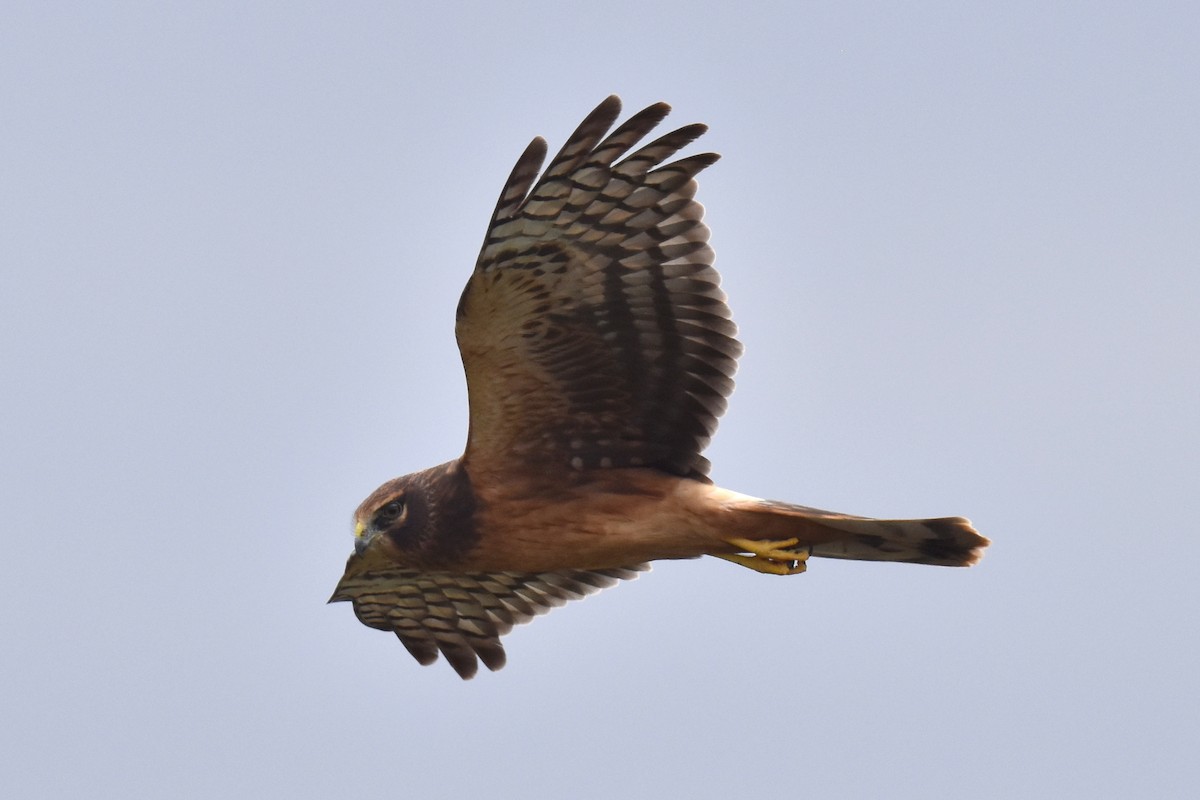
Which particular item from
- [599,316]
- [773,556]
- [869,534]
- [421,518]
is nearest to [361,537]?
[421,518]

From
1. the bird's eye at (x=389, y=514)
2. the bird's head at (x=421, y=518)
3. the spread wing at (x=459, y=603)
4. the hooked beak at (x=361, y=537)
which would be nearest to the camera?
the bird's head at (x=421, y=518)

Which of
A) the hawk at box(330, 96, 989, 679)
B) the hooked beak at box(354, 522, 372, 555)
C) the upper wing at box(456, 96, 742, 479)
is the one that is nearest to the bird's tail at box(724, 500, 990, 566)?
the hawk at box(330, 96, 989, 679)

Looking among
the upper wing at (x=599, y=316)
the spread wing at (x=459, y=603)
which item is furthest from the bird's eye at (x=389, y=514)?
the spread wing at (x=459, y=603)

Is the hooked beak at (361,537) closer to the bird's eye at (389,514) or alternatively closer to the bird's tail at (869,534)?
the bird's eye at (389,514)

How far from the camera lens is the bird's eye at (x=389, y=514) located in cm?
926

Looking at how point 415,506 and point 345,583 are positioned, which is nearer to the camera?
point 415,506

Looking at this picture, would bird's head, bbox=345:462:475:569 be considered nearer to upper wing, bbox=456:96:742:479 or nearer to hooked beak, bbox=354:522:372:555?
hooked beak, bbox=354:522:372:555

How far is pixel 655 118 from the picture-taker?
806cm

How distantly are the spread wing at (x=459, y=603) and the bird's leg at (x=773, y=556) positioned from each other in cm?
159

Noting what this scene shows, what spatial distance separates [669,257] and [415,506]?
6.56 ft

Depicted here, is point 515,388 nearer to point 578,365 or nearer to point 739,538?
point 578,365

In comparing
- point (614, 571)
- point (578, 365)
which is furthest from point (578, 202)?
point (614, 571)

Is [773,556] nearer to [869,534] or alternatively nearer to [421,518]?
[869,534]

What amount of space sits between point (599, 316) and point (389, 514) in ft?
5.62
